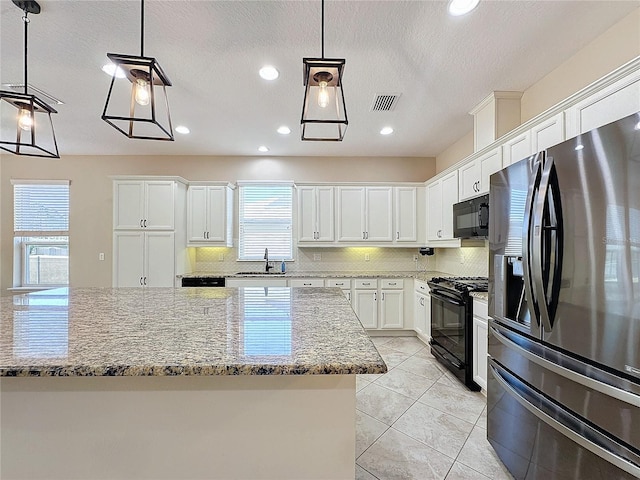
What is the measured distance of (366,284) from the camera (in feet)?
14.8

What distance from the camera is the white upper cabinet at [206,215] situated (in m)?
4.69

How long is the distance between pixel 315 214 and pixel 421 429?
3.20m

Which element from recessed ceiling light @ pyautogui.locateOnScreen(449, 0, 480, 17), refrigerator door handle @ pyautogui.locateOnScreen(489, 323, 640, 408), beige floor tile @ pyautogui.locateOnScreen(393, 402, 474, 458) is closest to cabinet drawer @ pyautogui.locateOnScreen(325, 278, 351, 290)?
beige floor tile @ pyautogui.locateOnScreen(393, 402, 474, 458)

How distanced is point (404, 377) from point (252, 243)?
312 centimetres

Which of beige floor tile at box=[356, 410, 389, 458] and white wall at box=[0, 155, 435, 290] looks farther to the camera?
white wall at box=[0, 155, 435, 290]

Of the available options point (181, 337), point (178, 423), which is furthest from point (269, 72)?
point (178, 423)

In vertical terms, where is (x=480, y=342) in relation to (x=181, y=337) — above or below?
below

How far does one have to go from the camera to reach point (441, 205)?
162 inches

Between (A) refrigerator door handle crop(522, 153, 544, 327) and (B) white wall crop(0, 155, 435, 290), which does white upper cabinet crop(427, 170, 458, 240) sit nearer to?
(B) white wall crop(0, 155, 435, 290)

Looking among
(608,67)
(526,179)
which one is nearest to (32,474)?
(526,179)

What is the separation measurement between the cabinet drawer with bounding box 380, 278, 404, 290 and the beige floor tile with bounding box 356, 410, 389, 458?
2241mm

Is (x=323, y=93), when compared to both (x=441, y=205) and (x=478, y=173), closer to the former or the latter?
(x=478, y=173)

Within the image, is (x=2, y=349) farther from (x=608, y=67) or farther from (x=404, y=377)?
(x=608, y=67)

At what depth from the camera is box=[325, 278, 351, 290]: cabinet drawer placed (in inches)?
175
